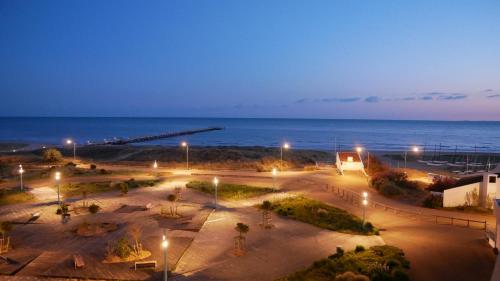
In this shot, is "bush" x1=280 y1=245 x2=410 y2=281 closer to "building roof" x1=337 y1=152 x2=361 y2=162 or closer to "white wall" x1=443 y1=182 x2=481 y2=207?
"white wall" x1=443 y1=182 x2=481 y2=207

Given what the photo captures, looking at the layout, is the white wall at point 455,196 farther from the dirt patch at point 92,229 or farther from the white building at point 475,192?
the dirt patch at point 92,229

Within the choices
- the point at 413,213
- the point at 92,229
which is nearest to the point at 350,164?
the point at 413,213

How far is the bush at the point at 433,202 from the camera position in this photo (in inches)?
1086

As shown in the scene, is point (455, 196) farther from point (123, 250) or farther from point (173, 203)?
point (123, 250)

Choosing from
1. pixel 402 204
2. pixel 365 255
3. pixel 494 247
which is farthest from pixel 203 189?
pixel 494 247

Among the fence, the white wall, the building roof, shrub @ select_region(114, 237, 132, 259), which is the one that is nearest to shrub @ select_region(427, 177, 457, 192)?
the white wall

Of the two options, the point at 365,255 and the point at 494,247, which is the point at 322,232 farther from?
the point at 494,247

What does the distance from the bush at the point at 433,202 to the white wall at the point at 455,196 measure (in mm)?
328

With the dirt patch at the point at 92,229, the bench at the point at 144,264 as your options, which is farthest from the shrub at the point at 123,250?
A: the dirt patch at the point at 92,229

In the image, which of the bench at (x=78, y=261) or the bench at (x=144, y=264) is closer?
the bench at (x=78, y=261)

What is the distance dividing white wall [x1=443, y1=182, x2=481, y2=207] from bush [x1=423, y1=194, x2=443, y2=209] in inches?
12.9

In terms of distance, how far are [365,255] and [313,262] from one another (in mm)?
2316

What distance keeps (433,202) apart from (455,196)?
144 centimetres

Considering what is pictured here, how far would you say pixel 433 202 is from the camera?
1094 inches
